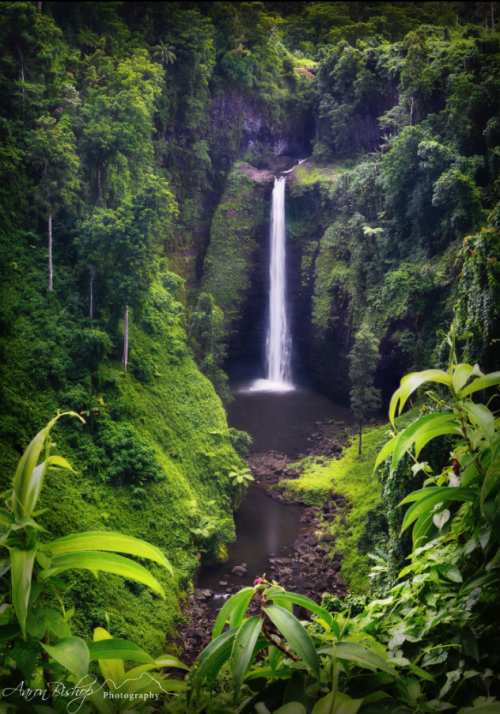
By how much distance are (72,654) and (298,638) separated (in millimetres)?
455

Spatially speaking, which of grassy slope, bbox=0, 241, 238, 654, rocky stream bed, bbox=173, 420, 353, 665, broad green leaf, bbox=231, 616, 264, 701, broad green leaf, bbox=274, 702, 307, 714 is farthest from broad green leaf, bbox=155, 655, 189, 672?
rocky stream bed, bbox=173, 420, 353, 665

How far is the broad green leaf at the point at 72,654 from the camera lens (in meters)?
0.81

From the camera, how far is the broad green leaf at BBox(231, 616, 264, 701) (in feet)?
2.81

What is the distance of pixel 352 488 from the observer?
1102 cm

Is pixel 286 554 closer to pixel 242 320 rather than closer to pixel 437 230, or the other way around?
pixel 437 230

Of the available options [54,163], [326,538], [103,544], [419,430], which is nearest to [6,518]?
[103,544]

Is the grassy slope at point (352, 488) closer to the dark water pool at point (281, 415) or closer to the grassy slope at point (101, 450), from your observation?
the dark water pool at point (281, 415)

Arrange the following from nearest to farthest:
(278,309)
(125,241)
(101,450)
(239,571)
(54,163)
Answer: (101,450)
(239,571)
(125,241)
(54,163)
(278,309)

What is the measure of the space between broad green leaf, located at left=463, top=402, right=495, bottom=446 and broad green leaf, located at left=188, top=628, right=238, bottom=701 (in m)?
0.73

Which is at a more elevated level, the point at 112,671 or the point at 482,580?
the point at 482,580

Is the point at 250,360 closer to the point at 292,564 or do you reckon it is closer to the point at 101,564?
the point at 292,564

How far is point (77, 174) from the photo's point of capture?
35.0 ft

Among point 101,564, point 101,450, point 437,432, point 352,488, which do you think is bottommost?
Result: point 352,488

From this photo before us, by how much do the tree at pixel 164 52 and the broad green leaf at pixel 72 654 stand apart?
17729 mm
